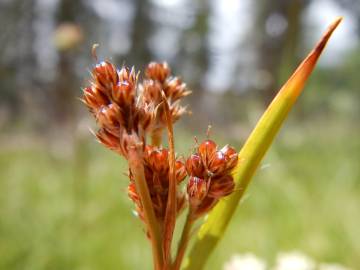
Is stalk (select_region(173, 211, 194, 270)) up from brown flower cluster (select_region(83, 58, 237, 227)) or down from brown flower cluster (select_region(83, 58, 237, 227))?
down

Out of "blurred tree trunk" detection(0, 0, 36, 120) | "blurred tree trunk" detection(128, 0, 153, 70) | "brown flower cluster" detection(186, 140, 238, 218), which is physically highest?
"blurred tree trunk" detection(128, 0, 153, 70)

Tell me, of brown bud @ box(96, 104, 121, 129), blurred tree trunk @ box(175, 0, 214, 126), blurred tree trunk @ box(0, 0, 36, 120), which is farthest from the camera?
blurred tree trunk @ box(175, 0, 214, 126)

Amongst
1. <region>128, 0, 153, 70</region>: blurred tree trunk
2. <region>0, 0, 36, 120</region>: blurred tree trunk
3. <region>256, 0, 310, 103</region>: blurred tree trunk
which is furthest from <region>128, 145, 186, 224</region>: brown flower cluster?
<region>128, 0, 153, 70</region>: blurred tree trunk

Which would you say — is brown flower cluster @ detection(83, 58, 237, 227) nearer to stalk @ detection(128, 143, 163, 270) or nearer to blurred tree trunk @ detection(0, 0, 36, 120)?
stalk @ detection(128, 143, 163, 270)

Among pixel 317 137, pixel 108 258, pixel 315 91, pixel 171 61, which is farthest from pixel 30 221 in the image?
pixel 315 91

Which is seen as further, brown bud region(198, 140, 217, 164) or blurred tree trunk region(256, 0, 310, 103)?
blurred tree trunk region(256, 0, 310, 103)

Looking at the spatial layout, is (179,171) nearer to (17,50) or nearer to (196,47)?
(17,50)

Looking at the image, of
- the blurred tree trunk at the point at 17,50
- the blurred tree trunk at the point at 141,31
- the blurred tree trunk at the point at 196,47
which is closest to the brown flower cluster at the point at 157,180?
the blurred tree trunk at the point at 17,50
